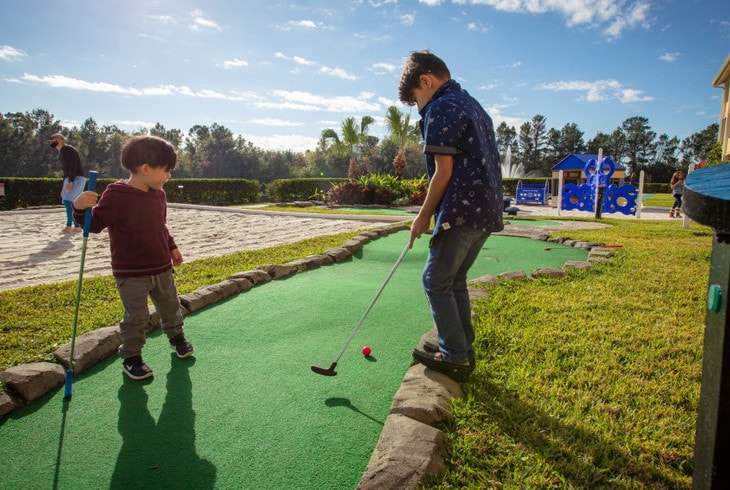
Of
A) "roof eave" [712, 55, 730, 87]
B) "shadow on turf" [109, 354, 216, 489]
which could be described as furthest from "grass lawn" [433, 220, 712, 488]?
"roof eave" [712, 55, 730, 87]

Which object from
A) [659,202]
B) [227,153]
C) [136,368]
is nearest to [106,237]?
[136,368]

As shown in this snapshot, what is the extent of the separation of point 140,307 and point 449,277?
1.70 metres

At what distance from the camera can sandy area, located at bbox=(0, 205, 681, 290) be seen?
4.91 metres

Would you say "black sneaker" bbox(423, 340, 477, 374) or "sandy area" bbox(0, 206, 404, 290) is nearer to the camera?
"black sneaker" bbox(423, 340, 477, 374)

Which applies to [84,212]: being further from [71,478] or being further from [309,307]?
[309,307]

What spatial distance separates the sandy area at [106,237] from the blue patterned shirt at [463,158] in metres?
4.26

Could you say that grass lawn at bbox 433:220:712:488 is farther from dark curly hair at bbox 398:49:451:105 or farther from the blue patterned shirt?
dark curly hair at bbox 398:49:451:105

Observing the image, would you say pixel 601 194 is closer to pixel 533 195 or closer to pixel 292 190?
pixel 533 195

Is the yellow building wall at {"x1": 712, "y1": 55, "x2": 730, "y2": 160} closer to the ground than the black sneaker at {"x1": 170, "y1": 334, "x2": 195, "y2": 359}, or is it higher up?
higher up

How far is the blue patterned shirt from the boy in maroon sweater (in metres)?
1.55

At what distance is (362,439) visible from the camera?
67.6 inches

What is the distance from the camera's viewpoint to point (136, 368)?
2.25m

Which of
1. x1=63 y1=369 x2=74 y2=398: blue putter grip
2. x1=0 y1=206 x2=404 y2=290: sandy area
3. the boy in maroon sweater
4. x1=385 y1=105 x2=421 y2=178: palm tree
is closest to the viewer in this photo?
x1=63 y1=369 x2=74 y2=398: blue putter grip

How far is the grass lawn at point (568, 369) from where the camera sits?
5.16ft
